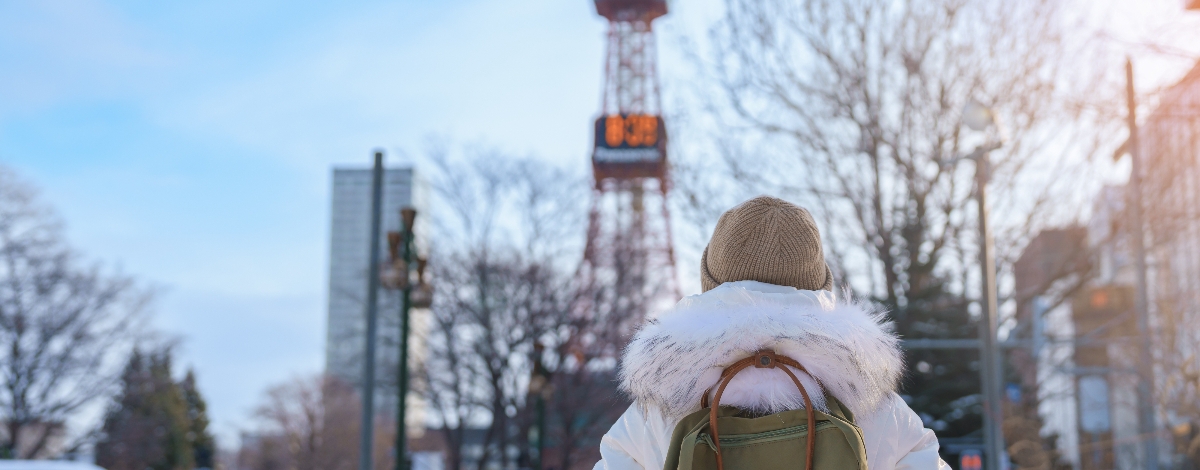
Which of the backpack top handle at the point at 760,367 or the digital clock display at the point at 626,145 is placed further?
the digital clock display at the point at 626,145

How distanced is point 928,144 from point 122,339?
1779cm

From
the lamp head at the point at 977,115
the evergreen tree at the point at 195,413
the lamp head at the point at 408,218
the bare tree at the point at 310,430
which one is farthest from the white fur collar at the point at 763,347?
the evergreen tree at the point at 195,413

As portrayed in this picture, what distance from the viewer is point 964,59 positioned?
1605cm

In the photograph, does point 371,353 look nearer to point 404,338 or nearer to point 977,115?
point 404,338

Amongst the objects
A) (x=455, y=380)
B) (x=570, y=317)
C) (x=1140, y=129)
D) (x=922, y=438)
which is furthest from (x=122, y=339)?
(x=922, y=438)

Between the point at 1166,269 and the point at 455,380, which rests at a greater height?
the point at 1166,269

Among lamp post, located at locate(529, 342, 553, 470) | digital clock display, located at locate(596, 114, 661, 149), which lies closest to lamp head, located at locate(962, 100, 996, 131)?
lamp post, located at locate(529, 342, 553, 470)

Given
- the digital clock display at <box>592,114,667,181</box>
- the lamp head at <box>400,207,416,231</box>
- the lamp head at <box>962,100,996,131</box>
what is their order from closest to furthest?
1. the lamp head at <box>962,100,996,131</box>
2. the lamp head at <box>400,207,416,231</box>
3. the digital clock display at <box>592,114,667,181</box>

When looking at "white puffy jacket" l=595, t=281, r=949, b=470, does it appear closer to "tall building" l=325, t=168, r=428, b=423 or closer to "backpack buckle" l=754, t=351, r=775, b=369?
"backpack buckle" l=754, t=351, r=775, b=369

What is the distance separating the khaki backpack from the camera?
2215mm

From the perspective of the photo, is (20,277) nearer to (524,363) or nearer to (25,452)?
(25,452)

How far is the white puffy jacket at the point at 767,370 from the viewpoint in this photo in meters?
2.36

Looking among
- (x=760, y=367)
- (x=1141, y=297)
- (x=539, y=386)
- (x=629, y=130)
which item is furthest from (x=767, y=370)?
(x=629, y=130)

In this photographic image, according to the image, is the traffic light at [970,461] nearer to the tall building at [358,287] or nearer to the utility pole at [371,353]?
the utility pole at [371,353]
